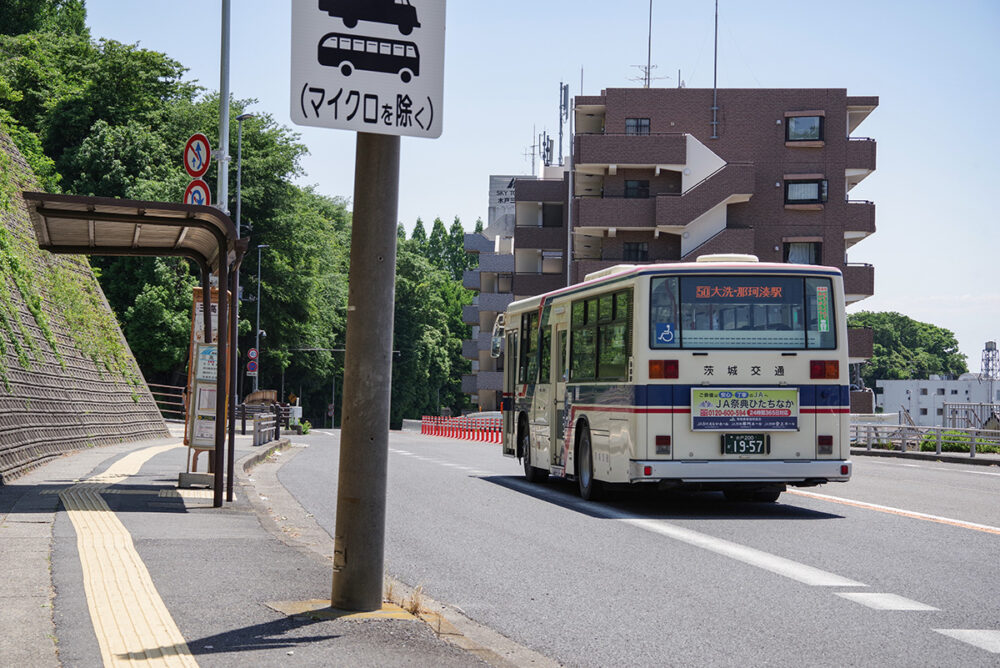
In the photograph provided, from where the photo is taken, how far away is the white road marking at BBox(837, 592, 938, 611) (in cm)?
814

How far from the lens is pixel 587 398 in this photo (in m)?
16.9

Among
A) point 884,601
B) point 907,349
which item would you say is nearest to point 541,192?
point 884,601

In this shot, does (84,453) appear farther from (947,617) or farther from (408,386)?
(408,386)

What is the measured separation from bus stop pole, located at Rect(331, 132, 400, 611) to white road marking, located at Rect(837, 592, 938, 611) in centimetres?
347

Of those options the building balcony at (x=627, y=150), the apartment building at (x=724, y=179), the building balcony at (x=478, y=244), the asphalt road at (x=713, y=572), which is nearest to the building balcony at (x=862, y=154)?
the apartment building at (x=724, y=179)

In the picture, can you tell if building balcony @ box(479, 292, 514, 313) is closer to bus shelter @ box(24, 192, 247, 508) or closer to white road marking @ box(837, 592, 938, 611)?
bus shelter @ box(24, 192, 247, 508)

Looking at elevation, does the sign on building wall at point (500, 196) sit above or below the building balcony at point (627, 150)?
above

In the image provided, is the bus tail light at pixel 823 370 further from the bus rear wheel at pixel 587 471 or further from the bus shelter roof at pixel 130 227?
the bus shelter roof at pixel 130 227

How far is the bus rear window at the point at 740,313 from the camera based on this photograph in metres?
15.1

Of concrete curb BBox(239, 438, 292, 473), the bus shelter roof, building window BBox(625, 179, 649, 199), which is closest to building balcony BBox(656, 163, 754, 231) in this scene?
building window BBox(625, 179, 649, 199)

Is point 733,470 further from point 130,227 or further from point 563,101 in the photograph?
point 563,101

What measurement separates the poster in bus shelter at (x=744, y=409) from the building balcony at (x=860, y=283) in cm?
5189

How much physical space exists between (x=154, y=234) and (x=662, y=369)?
19.8ft

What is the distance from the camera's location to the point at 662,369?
14.9 metres
